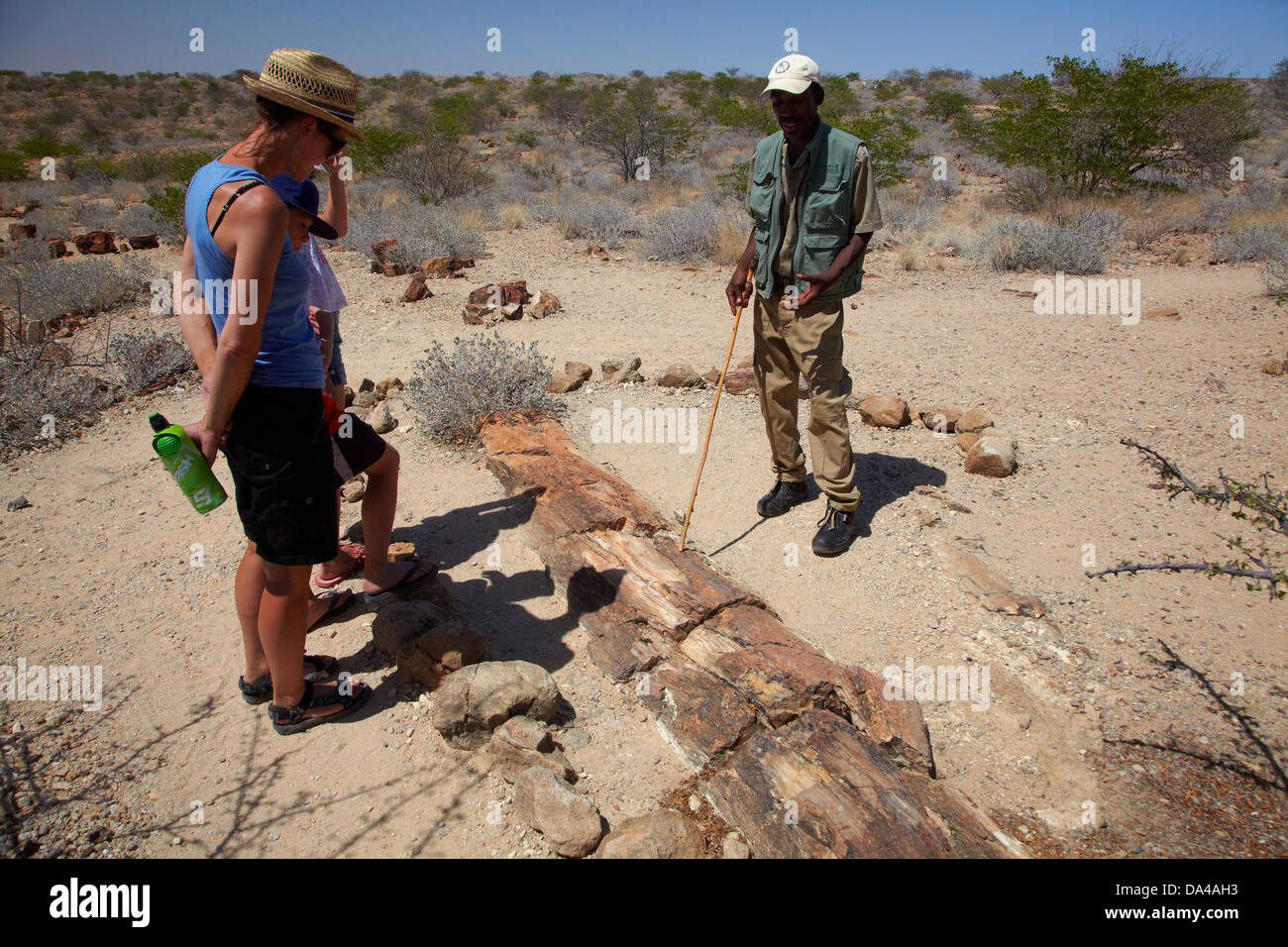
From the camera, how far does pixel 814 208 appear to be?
121 inches

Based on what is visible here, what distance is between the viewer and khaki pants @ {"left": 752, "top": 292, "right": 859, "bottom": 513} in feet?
10.6

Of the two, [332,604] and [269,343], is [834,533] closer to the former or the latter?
[332,604]

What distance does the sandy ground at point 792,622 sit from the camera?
2.14 meters

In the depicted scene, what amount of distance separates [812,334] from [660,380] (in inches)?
85.4

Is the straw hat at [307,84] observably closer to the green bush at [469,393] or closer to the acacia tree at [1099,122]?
the green bush at [469,393]

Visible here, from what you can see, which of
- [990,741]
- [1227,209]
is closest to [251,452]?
[990,741]

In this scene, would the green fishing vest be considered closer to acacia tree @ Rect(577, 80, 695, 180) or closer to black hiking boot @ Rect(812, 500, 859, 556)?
black hiking boot @ Rect(812, 500, 859, 556)

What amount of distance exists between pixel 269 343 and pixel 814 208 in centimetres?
221

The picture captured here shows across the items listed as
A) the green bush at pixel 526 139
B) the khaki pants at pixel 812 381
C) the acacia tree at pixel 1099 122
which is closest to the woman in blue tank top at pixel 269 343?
the khaki pants at pixel 812 381

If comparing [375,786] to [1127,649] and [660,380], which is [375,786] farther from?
[660,380]

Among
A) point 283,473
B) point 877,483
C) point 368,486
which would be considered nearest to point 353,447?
point 368,486

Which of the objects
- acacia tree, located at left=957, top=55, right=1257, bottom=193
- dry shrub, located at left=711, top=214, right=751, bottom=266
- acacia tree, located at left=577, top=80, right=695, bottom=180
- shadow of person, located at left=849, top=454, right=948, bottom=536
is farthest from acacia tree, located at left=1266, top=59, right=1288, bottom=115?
shadow of person, located at left=849, top=454, right=948, bottom=536
